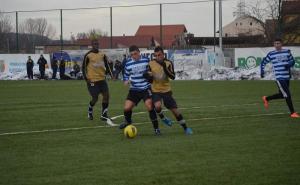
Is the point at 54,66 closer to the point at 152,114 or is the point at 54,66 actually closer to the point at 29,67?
the point at 29,67

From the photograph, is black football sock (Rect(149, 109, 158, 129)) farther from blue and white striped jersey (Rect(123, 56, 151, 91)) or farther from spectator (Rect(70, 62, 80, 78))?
spectator (Rect(70, 62, 80, 78))

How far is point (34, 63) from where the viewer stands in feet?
157

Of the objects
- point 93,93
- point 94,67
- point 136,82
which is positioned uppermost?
point 94,67

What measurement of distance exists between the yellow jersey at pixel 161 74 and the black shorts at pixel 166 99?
3.4 inches

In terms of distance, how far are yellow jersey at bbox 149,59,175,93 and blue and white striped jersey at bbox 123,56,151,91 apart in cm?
15

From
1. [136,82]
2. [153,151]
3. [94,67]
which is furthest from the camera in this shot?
[94,67]

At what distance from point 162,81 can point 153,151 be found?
3.14m

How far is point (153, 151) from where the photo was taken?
33.3ft

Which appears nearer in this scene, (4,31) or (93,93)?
(93,93)

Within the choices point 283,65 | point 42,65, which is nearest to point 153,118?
point 283,65

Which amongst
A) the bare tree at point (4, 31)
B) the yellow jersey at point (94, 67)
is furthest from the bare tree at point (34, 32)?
the yellow jersey at point (94, 67)

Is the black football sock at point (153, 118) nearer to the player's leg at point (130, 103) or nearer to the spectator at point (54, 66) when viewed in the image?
the player's leg at point (130, 103)

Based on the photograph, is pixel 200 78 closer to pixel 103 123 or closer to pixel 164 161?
pixel 103 123

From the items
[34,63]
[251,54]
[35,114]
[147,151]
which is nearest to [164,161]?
[147,151]
